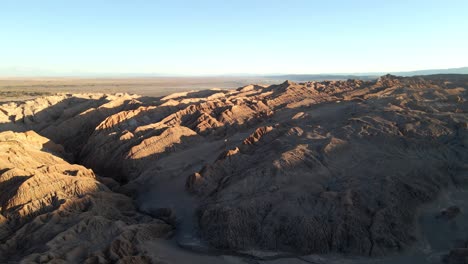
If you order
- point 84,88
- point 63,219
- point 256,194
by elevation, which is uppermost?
point 256,194

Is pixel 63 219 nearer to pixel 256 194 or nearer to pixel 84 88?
pixel 256 194

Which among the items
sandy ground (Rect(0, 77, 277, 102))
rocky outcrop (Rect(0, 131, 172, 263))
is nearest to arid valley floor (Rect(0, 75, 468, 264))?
rocky outcrop (Rect(0, 131, 172, 263))

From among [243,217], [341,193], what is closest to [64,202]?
[243,217]

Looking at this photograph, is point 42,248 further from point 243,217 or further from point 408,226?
point 408,226

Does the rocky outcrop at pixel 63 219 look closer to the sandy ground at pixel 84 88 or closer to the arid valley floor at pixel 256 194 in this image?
the arid valley floor at pixel 256 194

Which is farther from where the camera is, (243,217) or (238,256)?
(243,217)

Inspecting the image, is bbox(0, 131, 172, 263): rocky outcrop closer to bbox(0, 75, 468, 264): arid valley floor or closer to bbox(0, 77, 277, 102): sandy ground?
bbox(0, 75, 468, 264): arid valley floor

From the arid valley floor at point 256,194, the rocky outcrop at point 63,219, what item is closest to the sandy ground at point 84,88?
the arid valley floor at point 256,194

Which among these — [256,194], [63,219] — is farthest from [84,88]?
[256,194]
